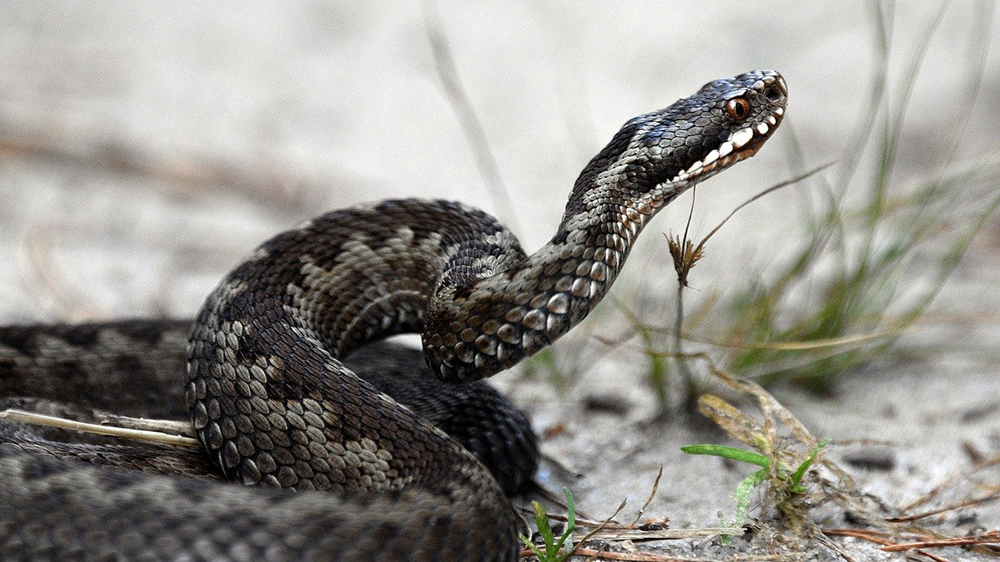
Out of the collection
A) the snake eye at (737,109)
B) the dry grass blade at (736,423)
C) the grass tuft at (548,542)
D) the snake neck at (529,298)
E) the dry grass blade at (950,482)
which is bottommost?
the dry grass blade at (950,482)

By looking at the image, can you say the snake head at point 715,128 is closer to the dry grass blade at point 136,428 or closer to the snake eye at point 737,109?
the snake eye at point 737,109

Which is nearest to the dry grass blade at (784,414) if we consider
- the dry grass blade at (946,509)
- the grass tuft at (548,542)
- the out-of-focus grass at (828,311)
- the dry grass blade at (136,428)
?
the out-of-focus grass at (828,311)

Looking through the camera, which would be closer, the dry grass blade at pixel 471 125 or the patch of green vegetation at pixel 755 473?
the patch of green vegetation at pixel 755 473

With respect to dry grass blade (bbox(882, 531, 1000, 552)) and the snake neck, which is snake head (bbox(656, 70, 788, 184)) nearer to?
the snake neck

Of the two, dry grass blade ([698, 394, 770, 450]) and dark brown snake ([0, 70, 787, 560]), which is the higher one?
dark brown snake ([0, 70, 787, 560])

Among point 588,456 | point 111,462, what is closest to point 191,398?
point 111,462

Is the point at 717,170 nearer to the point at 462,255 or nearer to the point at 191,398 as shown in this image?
the point at 462,255

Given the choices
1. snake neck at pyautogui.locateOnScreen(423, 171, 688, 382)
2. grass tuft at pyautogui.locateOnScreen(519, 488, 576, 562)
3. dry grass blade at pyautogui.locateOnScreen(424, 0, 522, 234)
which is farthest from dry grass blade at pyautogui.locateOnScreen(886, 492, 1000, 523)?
dry grass blade at pyautogui.locateOnScreen(424, 0, 522, 234)
